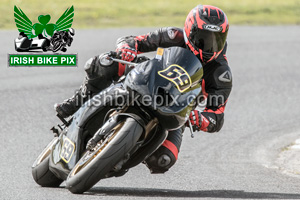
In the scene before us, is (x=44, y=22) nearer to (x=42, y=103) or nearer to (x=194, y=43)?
(x=42, y=103)

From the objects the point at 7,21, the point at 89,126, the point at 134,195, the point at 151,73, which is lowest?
the point at 7,21

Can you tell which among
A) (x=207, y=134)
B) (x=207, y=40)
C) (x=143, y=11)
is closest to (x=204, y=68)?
(x=207, y=40)

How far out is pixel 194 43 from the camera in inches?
248

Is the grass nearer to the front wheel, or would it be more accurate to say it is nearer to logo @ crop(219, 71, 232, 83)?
logo @ crop(219, 71, 232, 83)

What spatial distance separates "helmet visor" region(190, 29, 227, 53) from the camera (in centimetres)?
622

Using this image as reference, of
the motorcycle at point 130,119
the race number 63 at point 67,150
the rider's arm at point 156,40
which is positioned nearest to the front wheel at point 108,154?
the motorcycle at point 130,119

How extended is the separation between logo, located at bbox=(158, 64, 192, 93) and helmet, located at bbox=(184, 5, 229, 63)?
0.64 metres

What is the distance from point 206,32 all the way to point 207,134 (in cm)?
350

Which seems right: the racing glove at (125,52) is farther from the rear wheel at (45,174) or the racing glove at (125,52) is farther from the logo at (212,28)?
the rear wheel at (45,174)

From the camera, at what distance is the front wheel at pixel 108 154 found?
5.35 meters

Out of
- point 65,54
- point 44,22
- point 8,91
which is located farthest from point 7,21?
point 8,91

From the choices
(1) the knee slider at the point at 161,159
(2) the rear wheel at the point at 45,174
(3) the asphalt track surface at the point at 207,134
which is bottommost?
(3) the asphalt track surface at the point at 207,134

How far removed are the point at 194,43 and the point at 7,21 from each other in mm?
13378

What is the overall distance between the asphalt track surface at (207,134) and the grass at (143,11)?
7.06ft
